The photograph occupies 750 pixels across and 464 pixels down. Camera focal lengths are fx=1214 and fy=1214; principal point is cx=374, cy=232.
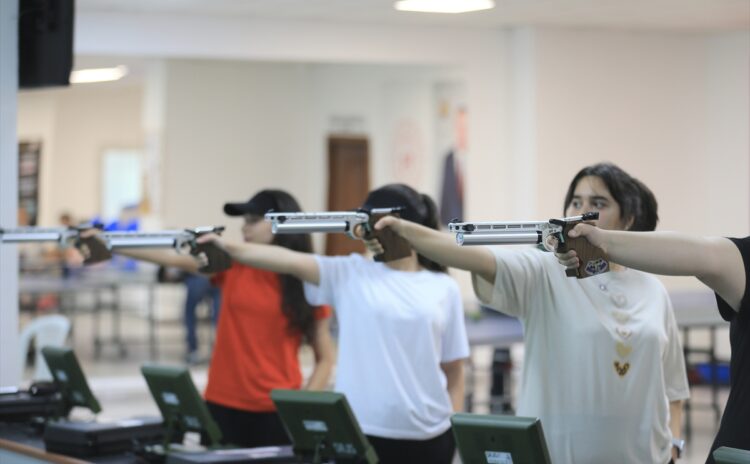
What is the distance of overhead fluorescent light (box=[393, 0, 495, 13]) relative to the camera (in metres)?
7.39

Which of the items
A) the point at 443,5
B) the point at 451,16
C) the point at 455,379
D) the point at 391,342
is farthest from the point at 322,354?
the point at 451,16

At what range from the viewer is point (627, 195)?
3.08 meters

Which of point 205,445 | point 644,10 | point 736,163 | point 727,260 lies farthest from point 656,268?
point 644,10

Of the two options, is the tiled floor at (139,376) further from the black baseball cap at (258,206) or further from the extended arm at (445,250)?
the extended arm at (445,250)

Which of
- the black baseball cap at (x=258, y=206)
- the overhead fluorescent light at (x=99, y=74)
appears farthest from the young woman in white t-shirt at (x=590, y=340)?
the overhead fluorescent light at (x=99, y=74)

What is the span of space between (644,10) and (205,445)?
4.64 metres

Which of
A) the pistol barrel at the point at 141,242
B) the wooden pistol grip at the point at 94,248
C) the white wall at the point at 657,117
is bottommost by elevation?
the wooden pistol grip at the point at 94,248

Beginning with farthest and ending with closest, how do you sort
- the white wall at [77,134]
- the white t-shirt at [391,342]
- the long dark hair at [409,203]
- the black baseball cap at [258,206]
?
1. the white wall at [77,134]
2. the black baseball cap at [258,206]
3. the long dark hair at [409,203]
4. the white t-shirt at [391,342]

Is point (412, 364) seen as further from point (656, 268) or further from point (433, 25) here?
point (433, 25)

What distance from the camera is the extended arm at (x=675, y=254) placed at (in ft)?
7.59

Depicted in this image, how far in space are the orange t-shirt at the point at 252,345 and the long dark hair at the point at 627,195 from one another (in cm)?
136

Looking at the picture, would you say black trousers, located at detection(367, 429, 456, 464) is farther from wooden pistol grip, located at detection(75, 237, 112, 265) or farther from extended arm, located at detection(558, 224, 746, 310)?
extended arm, located at detection(558, 224, 746, 310)

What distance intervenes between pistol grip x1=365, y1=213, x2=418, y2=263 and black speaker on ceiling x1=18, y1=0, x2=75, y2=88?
7.43ft

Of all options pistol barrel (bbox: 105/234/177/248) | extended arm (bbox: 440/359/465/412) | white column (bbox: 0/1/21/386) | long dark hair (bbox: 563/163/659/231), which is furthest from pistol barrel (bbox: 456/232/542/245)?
white column (bbox: 0/1/21/386)
